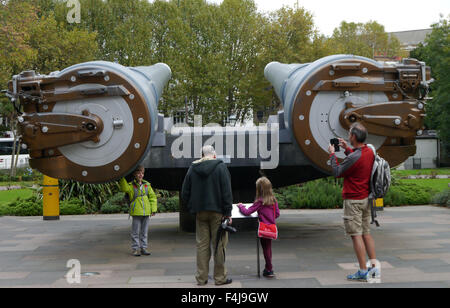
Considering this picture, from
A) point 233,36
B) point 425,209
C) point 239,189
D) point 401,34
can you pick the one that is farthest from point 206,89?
point 401,34

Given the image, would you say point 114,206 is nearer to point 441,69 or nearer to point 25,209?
point 25,209

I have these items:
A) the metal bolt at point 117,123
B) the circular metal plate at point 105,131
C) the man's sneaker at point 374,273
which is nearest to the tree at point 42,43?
the circular metal plate at point 105,131

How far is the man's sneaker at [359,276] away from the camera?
5.62 m

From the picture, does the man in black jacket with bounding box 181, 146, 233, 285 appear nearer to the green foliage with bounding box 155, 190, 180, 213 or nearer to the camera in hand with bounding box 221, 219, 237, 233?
the camera in hand with bounding box 221, 219, 237, 233

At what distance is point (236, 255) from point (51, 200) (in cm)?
709

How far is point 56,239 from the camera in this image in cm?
952

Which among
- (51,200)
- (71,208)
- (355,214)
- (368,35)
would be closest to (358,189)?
(355,214)

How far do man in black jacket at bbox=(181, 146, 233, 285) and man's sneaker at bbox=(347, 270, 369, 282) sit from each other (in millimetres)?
1342

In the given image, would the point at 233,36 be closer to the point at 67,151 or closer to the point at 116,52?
the point at 116,52

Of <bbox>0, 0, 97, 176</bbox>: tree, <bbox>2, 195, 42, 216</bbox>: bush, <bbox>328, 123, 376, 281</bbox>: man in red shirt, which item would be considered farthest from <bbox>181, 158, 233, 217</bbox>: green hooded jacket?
<bbox>0, 0, 97, 176</bbox>: tree

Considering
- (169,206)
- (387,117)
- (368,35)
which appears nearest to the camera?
(387,117)

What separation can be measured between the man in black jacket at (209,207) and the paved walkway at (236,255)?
22cm

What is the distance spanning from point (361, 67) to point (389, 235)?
329cm

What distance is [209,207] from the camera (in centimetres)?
576
